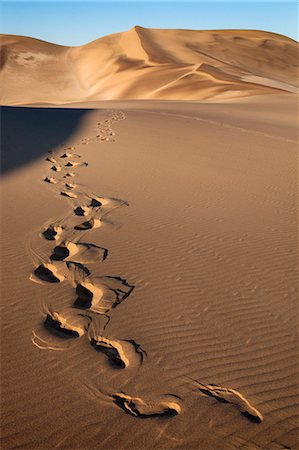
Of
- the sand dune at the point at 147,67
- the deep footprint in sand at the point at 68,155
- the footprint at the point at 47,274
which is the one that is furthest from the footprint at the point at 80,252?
the sand dune at the point at 147,67

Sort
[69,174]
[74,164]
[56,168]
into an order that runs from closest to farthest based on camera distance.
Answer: [69,174] < [56,168] < [74,164]

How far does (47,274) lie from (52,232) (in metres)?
1.19

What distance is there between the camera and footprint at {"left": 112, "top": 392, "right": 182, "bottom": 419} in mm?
2654

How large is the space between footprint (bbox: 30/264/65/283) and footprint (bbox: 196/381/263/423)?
198cm

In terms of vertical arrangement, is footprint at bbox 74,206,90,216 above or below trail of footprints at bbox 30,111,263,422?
above

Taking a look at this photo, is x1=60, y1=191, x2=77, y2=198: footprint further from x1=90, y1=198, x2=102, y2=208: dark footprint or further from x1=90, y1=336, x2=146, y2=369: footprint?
→ x1=90, y1=336, x2=146, y2=369: footprint

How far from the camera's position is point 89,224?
5777 mm

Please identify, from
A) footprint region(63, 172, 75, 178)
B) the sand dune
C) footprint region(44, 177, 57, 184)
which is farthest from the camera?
the sand dune

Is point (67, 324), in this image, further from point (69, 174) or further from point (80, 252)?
point (69, 174)

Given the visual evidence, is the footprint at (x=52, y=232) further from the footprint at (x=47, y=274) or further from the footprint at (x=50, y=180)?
the footprint at (x=50, y=180)

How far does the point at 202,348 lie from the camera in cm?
327

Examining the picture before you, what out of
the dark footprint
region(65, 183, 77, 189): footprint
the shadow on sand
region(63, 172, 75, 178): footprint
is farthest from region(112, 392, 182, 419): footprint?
the shadow on sand

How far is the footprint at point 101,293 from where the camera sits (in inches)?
150

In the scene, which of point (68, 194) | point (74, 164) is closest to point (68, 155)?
point (74, 164)
